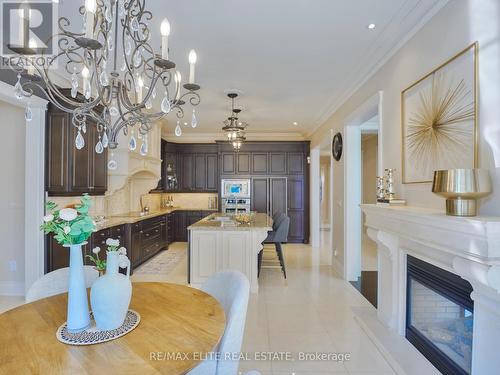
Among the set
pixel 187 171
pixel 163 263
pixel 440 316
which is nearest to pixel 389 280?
pixel 440 316

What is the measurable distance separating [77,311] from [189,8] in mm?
2172

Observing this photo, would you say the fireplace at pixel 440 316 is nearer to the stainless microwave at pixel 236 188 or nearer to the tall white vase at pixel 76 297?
the tall white vase at pixel 76 297

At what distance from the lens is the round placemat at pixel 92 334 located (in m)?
1.17

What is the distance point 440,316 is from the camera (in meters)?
2.28

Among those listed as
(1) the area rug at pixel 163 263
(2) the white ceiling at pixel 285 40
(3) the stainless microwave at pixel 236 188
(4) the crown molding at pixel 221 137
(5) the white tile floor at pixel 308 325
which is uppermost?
(2) the white ceiling at pixel 285 40

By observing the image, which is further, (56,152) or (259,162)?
(259,162)

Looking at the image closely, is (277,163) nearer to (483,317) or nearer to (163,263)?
(163,263)

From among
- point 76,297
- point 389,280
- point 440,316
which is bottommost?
point 440,316

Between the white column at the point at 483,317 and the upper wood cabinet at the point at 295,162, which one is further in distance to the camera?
the upper wood cabinet at the point at 295,162

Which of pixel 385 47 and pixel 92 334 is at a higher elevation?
pixel 385 47

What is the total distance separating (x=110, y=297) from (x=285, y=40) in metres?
2.56

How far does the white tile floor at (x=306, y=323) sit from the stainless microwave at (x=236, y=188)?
108 inches

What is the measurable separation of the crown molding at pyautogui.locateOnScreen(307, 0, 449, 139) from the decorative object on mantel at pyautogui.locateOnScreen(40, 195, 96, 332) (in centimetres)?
259

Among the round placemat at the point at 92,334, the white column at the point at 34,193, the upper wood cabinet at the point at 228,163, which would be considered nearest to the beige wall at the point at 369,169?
the upper wood cabinet at the point at 228,163
